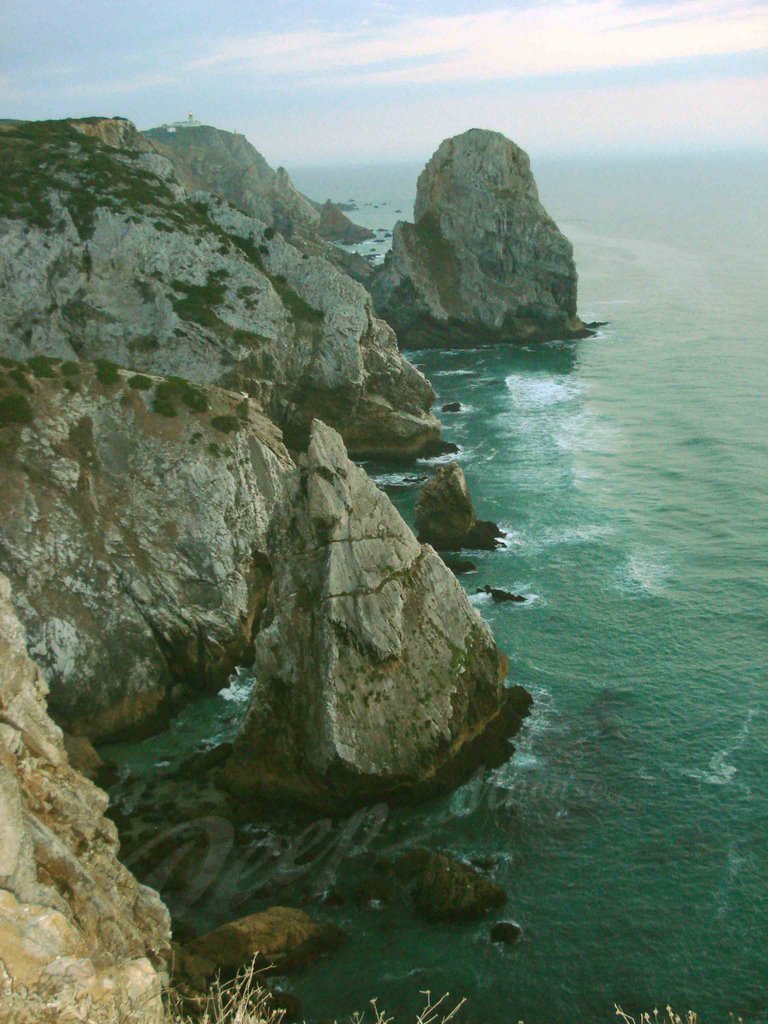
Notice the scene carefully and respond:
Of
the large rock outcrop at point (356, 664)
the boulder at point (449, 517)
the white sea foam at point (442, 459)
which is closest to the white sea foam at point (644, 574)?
the boulder at point (449, 517)

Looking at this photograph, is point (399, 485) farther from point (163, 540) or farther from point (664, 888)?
point (664, 888)

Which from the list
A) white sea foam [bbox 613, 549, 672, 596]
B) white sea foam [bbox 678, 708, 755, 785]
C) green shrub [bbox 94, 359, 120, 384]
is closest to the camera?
white sea foam [bbox 678, 708, 755, 785]

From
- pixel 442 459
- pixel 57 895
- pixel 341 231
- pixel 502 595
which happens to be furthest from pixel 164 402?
pixel 341 231

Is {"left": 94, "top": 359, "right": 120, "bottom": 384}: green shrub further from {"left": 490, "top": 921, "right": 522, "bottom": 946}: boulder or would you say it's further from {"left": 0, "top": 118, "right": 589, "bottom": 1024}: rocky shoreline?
{"left": 490, "top": 921, "right": 522, "bottom": 946}: boulder

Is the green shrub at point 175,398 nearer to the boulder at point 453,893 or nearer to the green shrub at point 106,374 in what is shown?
the green shrub at point 106,374

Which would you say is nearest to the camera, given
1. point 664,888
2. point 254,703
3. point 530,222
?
point 664,888

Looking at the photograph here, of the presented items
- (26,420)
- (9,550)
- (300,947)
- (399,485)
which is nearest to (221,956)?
(300,947)

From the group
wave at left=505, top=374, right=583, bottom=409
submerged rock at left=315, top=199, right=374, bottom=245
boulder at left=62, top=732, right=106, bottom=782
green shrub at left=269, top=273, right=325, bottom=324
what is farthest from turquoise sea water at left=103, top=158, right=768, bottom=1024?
submerged rock at left=315, top=199, right=374, bottom=245
